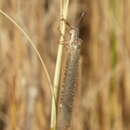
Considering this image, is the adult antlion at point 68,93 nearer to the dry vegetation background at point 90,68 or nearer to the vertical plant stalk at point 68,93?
the vertical plant stalk at point 68,93

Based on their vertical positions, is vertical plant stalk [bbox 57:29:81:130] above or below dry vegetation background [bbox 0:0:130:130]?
below

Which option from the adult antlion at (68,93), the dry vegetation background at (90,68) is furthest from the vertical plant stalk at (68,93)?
the dry vegetation background at (90,68)

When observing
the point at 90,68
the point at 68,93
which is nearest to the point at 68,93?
the point at 68,93

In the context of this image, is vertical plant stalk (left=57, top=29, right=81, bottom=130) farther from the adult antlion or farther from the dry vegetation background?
the dry vegetation background

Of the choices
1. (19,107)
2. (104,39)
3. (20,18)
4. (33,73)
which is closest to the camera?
(19,107)

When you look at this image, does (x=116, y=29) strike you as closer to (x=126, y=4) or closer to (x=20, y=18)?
(x=126, y=4)

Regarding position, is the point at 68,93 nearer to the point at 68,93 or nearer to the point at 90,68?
the point at 68,93

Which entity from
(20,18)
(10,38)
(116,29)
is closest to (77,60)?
(20,18)

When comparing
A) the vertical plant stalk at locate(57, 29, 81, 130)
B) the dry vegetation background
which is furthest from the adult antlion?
the dry vegetation background
